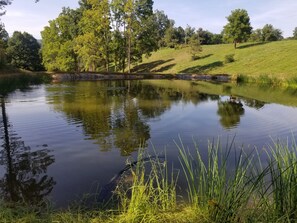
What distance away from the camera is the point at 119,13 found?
5328 cm

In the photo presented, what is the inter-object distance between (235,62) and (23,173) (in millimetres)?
59397

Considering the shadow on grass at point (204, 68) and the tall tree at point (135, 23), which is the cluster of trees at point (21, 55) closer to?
the tall tree at point (135, 23)

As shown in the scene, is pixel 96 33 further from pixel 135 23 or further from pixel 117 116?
pixel 117 116

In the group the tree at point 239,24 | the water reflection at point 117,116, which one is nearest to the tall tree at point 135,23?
the tree at point 239,24

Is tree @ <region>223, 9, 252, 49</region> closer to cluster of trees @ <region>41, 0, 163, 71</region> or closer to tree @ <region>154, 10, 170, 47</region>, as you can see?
cluster of trees @ <region>41, 0, 163, 71</region>

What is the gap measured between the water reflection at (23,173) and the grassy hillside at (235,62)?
36.2m

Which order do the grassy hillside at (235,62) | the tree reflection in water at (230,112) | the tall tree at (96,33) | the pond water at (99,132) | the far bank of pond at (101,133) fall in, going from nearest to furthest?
the far bank of pond at (101,133) < the pond water at (99,132) < the tree reflection in water at (230,112) < the tall tree at (96,33) < the grassy hillside at (235,62)

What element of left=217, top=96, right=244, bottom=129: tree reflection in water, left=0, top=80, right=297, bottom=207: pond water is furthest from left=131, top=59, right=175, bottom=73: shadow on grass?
left=0, top=80, right=297, bottom=207: pond water

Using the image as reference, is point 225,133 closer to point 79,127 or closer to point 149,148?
point 149,148

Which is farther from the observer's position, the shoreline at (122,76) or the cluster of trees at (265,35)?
the cluster of trees at (265,35)

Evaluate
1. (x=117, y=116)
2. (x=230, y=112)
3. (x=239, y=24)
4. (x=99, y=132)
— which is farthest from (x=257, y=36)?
(x=99, y=132)

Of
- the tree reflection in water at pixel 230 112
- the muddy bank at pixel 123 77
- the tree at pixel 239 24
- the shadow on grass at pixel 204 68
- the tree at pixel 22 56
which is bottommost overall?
the tree reflection in water at pixel 230 112

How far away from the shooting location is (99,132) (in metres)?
14.1

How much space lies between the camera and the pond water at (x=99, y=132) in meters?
8.62
